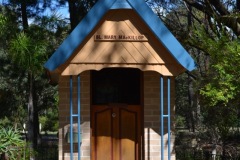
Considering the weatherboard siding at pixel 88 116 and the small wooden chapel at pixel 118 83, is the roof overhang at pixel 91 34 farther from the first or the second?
the weatherboard siding at pixel 88 116

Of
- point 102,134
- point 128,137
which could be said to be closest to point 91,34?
point 102,134

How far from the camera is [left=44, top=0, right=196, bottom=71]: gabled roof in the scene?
9.27 meters

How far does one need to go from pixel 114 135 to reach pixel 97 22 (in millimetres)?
3050

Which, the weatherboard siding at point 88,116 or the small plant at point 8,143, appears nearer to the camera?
the weatherboard siding at point 88,116

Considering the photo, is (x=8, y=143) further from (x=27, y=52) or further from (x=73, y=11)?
(x=73, y=11)

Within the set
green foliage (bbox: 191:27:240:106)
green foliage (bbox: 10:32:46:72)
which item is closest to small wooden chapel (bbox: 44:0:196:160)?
green foliage (bbox: 191:27:240:106)

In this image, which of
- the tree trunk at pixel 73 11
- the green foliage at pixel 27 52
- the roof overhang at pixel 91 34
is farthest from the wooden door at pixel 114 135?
the tree trunk at pixel 73 11

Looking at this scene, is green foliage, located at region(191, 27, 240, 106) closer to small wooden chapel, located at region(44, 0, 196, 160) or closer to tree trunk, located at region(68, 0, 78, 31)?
small wooden chapel, located at region(44, 0, 196, 160)

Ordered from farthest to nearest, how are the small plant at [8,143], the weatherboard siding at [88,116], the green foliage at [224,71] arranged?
the small plant at [8,143]
the weatherboard siding at [88,116]
the green foliage at [224,71]

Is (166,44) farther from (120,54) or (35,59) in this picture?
(35,59)

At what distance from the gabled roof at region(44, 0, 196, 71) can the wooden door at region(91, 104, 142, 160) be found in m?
2.10

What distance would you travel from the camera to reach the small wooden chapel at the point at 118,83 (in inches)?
369

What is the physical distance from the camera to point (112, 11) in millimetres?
9617

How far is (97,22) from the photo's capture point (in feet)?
30.8
